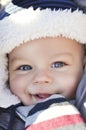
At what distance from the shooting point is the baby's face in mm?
1541

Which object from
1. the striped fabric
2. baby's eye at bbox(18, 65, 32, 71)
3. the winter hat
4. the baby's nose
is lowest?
the striped fabric

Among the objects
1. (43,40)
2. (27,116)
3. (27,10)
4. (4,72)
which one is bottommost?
(27,116)

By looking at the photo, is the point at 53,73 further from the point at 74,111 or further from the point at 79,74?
the point at 74,111

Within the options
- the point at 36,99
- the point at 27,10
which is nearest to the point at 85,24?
the point at 27,10

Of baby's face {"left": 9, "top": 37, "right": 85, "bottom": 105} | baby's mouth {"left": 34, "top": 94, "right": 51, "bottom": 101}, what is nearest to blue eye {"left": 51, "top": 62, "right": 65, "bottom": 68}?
baby's face {"left": 9, "top": 37, "right": 85, "bottom": 105}

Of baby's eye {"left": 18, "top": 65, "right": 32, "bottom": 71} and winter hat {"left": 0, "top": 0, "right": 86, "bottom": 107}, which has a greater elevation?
winter hat {"left": 0, "top": 0, "right": 86, "bottom": 107}

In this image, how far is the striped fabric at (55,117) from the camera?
4.39 ft

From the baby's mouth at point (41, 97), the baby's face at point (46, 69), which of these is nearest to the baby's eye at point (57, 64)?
the baby's face at point (46, 69)

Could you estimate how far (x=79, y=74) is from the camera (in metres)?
1.59

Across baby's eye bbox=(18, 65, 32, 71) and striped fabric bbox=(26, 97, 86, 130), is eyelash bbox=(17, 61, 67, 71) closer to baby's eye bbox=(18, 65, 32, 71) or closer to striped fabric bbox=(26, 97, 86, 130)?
baby's eye bbox=(18, 65, 32, 71)

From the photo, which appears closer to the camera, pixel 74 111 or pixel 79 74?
pixel 74 111

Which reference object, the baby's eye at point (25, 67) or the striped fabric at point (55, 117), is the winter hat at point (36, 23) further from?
the striped fabric at point (55, 117)

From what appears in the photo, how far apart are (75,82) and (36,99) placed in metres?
0.15

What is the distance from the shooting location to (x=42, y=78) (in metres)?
1.52
